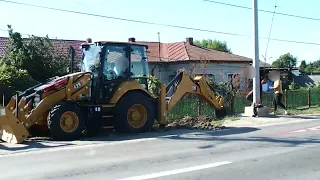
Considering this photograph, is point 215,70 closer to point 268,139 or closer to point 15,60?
point 15,60

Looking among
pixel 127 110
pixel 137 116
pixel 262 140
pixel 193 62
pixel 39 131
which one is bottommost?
pixel 262 140

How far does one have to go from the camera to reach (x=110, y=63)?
1352 cm

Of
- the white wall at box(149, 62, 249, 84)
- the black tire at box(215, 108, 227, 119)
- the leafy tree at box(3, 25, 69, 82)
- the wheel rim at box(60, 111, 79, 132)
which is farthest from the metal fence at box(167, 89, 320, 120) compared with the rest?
the white wall at box(149, 62, 249, 84)

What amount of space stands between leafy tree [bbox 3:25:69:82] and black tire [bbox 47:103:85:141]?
10967 mm

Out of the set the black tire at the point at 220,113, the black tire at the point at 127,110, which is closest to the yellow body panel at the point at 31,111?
the black tire at the point at 127,110

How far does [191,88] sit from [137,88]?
3.05 meters

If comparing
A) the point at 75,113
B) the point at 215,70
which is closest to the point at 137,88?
the point at 75,113

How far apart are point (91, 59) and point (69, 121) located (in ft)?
7.79

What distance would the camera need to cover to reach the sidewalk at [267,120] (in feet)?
52.3

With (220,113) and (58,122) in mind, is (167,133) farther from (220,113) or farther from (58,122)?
Result: (220,113)

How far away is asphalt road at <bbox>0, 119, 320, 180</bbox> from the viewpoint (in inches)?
303

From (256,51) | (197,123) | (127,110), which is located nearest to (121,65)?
(127,110)

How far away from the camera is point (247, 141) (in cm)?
1155

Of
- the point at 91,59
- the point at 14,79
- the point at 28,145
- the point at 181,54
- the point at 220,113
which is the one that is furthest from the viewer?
the point at 181,54
